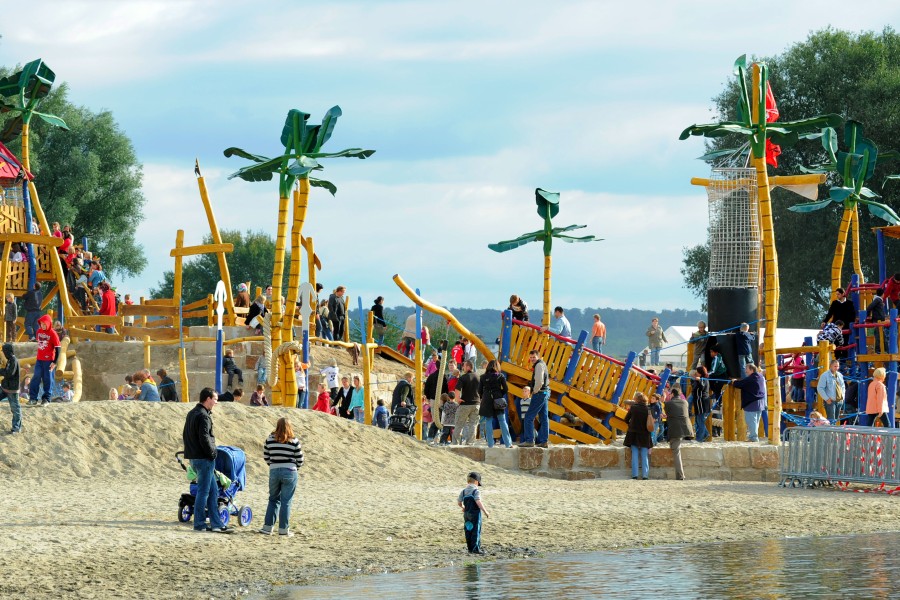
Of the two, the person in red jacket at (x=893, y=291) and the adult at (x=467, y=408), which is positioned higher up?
the person in red jacket at (x=893, y=291)

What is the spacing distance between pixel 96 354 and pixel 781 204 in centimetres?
2609

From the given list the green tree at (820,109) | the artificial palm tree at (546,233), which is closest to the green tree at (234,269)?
the green tree at (820,109)

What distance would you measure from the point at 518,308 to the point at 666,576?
12.1 m

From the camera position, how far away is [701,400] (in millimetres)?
25156

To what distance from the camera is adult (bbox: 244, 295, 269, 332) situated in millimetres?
31891

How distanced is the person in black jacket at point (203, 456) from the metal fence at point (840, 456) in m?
9.78

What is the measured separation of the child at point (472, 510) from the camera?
14.7 metres

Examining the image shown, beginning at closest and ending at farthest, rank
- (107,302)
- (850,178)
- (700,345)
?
(700,345)
(850,178)
(107,302)

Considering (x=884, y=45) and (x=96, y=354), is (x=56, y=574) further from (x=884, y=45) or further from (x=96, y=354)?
(x=884, y=45)

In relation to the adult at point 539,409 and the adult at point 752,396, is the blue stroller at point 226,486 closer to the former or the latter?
the adult at point 539,409

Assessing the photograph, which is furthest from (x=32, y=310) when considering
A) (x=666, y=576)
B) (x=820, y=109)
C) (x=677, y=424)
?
(x=820, y=109)

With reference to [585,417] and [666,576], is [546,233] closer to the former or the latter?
[585,417]

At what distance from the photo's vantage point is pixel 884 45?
49.2 m

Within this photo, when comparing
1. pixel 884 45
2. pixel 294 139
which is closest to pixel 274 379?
pixel 294 139
